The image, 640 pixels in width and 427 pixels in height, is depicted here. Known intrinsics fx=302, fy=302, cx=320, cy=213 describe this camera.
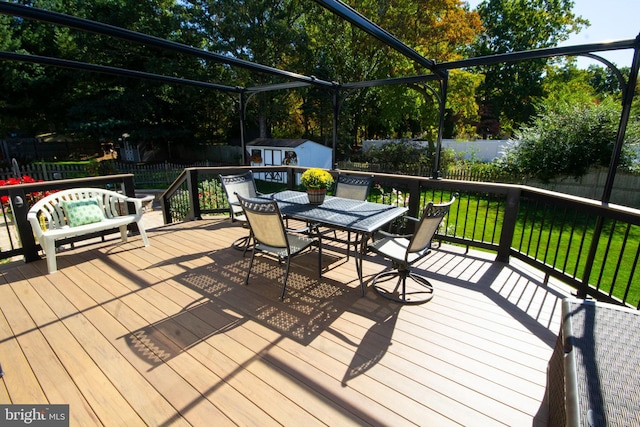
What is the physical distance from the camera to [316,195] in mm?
3406

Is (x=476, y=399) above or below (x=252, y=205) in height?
below

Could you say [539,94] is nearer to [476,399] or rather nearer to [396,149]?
[396,149]

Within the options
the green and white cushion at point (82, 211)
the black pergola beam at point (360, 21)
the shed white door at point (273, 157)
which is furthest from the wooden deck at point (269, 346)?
the shed white door at point (273, 157)

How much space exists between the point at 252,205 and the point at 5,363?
6.19ft

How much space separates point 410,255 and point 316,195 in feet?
4.17

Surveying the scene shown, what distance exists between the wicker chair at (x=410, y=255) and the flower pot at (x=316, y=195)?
867 mm

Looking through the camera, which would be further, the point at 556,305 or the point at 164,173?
the point at 164,173

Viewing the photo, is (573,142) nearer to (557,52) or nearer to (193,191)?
(557,52)

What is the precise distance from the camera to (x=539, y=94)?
68.4 feet

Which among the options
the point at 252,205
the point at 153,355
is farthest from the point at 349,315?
the point at 153,355

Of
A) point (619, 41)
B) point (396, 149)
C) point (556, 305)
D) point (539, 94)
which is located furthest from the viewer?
point (539, 94)

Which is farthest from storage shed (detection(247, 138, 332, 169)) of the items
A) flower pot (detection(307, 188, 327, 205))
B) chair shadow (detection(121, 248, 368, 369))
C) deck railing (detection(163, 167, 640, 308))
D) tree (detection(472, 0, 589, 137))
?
tree (detection(472, 0, 589, 137))

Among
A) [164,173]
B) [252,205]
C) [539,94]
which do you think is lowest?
[164,173]

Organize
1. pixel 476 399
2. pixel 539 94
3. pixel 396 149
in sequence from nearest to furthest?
pixel 476 399
pixel 396 149
pixel 539 94
